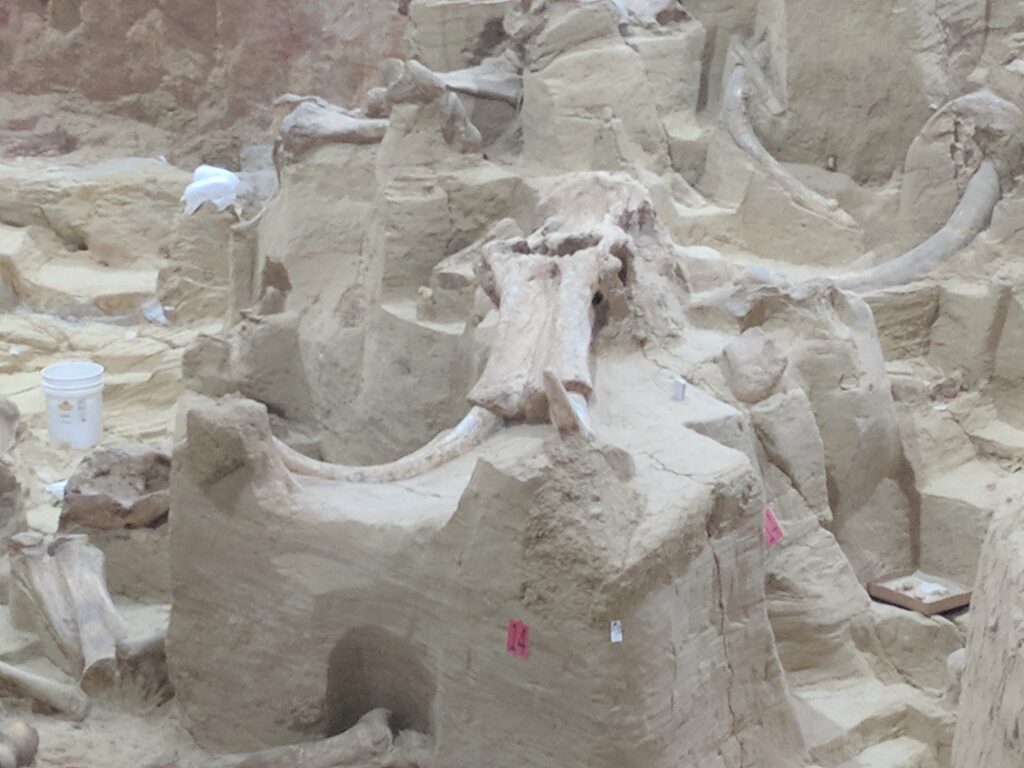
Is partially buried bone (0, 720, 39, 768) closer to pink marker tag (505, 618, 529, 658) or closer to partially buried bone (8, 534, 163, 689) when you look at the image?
partially buried bone (8, 534, 163, 689)

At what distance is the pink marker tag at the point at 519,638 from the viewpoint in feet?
14.2

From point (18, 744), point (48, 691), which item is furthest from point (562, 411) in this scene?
point (48, 691)

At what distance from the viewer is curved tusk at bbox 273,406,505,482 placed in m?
4.97

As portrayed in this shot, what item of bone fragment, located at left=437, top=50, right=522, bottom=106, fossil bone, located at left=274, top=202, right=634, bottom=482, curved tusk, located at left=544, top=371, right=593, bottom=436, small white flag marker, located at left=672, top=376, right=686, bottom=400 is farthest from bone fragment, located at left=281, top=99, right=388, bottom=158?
curved tusk, located at left=544, top=371, right=593, bottom=436

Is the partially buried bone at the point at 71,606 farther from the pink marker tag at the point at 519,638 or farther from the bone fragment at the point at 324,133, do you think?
the bone fragment at the point at 324,133

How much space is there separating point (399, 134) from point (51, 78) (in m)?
6.33

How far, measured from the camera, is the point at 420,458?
5.03 metres

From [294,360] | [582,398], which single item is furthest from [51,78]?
[582,398]

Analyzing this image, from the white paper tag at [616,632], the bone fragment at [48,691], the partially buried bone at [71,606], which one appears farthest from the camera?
the partially buried bone at [71,606]

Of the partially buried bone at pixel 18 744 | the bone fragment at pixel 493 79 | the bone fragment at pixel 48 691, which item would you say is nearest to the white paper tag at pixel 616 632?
the partially buried bone at pixel 18 744

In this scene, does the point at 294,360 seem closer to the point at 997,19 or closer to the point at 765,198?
the point at 765,198

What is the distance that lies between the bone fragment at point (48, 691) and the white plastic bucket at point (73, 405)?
11.1ft

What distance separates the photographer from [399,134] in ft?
25.3

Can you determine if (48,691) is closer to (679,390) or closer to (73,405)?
(679,390)
